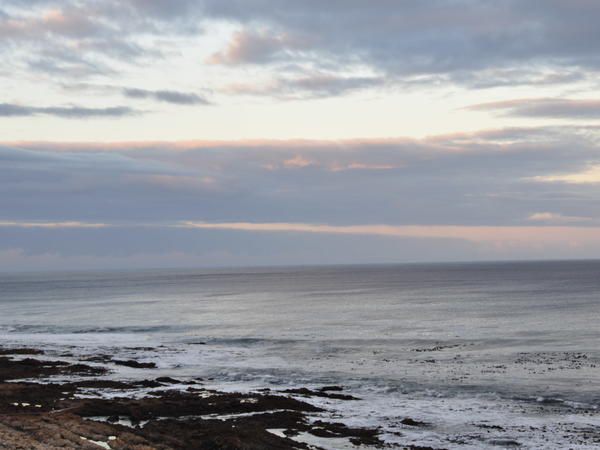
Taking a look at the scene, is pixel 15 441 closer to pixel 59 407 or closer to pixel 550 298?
pixel 59 407

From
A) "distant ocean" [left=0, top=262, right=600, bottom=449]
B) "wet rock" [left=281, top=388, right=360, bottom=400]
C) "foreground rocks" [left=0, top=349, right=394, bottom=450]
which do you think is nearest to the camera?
"foreground rocks" [left=0, top=349, right=394, bottom=450]

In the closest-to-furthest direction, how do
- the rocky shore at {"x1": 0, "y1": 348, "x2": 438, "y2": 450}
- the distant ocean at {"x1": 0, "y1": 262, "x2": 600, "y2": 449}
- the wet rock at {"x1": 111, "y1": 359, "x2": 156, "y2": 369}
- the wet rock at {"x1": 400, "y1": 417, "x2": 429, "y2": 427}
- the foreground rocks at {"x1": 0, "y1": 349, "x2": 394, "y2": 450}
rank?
the foreground rocks at {"x1": 0, "y1": 349, "x2": 394, "y2": 450} < the rocky shore at {"x1": 0, "y1": 348, "x2": 438, "y2": 450} < the wet rock at {"x1": 400, "y1": 417, "x2": 429, "y2": 427} < the distant ocean at {"x1": 0, "y1": 262, "x2": 600, "y2": 449} < the wet rock at {"x1": 111, "y1": 359, "x2": 156, "y2": 369}

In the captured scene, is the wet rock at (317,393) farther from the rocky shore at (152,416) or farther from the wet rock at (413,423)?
the wet rock at (413,423)

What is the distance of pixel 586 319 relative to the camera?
90.4m

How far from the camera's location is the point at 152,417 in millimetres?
35281

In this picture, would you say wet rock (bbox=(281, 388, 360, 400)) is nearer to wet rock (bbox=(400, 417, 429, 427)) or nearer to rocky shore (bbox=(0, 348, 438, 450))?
rocky shore (bbox=(0, 348, 438, 450))

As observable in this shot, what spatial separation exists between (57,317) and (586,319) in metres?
89.4

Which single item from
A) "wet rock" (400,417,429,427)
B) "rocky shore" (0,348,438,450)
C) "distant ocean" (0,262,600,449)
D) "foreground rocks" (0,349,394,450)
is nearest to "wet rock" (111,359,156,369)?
"distant ocean" (0,262,600,449)

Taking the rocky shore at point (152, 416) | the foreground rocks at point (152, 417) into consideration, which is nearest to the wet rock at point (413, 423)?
the rocky shore at point (152, 416)

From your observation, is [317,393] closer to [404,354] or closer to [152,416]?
[152,416]

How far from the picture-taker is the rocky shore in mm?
28422

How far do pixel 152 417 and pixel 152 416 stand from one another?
193 millimetres

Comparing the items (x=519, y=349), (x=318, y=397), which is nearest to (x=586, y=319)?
(x=519, y=349)

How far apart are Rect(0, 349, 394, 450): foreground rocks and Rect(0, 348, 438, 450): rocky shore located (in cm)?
5
